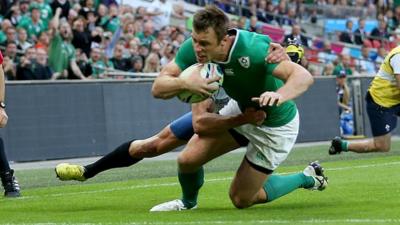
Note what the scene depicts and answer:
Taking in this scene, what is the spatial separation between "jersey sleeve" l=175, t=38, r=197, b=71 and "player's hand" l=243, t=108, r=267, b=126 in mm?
611

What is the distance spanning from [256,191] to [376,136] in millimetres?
5984

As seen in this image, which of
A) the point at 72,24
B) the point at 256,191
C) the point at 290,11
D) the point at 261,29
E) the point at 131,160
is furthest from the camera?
the point at 290,11

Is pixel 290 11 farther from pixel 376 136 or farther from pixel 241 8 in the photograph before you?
pixel 376 136

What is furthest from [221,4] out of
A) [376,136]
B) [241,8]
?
[376,136]

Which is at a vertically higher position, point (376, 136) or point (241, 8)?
point (376, 136)

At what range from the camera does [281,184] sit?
9.72 meters

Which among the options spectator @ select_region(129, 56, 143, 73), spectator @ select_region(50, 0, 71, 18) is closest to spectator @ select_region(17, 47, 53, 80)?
spectator @ select_region(50, 0, 71, 18)

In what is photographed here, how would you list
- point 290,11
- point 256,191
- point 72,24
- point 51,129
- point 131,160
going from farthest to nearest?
point 290,11 → point 72,24 → point 51,129 → point 131,160 → point 256,191

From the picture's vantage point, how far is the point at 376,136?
15.0 meters

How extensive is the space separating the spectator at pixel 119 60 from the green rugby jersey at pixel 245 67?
1219cm

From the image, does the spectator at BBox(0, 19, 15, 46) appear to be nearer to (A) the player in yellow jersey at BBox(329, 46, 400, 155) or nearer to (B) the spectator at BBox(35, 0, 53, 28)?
(B) the spectator at BBox(35, 0, 53, 28)

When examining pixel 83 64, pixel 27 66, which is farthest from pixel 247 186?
pixel 83 64

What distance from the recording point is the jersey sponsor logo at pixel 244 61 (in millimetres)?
8663

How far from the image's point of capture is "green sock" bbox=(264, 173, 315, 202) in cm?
962
